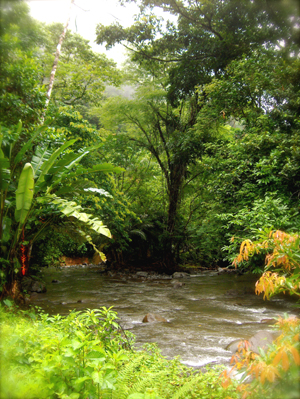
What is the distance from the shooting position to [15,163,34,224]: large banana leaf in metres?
3.29

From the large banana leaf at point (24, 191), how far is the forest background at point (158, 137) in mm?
18

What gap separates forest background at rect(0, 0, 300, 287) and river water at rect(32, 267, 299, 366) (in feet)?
3.99

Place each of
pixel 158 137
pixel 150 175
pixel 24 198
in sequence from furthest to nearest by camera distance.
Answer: pixel 150 175
pixel 158 137
pixel 24 198

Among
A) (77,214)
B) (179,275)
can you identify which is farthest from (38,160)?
(179,275)

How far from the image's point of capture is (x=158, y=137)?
14711mm

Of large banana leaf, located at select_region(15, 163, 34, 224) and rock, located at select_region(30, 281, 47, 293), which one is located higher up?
large banana leaf, located at select_region(15, 163, 34, 224)

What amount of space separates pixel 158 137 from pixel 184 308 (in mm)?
9916

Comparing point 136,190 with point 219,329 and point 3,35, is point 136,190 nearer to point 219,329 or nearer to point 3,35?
point 219,329

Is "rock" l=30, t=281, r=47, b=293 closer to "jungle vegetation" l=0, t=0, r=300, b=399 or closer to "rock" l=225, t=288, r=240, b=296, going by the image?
"jungle vegetation" l=0, t=0, r=300, b=399

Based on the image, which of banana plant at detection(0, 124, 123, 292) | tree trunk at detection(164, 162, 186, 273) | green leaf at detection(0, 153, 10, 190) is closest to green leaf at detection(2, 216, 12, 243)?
banana plant at detection(0, 124, 123, 292)

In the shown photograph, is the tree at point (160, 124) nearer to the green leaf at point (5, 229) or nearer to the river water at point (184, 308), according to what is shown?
the river water at point (184, 308)

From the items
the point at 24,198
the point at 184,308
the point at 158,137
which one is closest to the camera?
the point at 24,198

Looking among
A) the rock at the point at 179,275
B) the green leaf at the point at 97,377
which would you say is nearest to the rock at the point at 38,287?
the rock at the point at 179,275

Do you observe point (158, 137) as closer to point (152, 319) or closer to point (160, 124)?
point (160, 124)
